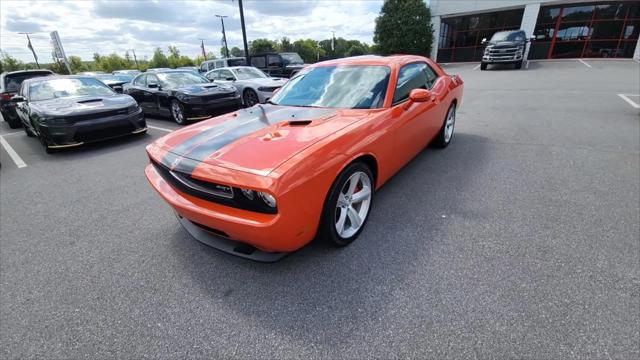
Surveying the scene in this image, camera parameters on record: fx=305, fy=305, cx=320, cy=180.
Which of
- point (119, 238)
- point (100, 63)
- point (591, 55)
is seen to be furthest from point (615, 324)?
point (100, 63)

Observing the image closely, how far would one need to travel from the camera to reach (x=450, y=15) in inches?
982

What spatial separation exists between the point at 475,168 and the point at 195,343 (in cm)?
362

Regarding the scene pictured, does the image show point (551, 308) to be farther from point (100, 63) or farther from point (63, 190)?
point (100, 63)

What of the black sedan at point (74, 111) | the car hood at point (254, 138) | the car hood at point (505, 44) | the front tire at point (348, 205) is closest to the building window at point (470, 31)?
the car hood at point (505, 44)

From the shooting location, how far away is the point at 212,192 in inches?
78.0

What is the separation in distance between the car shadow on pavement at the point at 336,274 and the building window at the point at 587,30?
1023 inches

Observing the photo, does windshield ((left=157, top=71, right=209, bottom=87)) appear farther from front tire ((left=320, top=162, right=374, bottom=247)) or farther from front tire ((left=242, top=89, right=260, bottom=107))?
front tire ((left=320, top=162, right=374, bottom=247))

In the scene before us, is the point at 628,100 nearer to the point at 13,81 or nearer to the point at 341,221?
the point at 341,221

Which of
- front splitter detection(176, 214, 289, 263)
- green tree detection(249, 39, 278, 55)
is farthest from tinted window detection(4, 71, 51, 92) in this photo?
green tree detection(249, 39, 278, 55)

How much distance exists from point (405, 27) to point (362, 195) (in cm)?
2600

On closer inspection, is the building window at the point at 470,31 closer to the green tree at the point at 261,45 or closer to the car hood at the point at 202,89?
the car hood at the point at 202,89

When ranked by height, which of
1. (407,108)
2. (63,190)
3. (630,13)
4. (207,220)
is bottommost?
(63,190)

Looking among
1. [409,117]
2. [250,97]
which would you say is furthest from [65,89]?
[409,117]

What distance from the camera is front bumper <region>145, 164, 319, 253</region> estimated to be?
1800 millimetres
